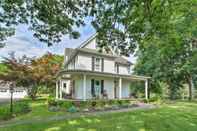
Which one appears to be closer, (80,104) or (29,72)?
(80,104)

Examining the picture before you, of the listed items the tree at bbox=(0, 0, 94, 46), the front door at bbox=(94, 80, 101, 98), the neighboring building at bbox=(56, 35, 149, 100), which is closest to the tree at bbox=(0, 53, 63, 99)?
the neighboring building at bbox=(56, 35, 149, 100)

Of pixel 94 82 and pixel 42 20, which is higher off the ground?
pixel 42 20

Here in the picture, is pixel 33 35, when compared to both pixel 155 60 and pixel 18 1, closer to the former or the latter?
pixel 18 1

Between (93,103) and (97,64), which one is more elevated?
(97,64)

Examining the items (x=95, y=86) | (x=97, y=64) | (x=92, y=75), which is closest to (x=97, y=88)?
(x=95, y=86)

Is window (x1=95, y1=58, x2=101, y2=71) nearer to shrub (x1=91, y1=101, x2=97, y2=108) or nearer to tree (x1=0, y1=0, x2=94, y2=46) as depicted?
shrub (x1=91, y1=101, x2=97, y2=108)

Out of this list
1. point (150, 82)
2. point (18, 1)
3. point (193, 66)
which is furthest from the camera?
point (150, 82)

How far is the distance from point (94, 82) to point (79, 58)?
316cm

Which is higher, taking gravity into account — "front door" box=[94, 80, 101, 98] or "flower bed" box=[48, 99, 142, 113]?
"front door" box=[94, 80, 101, 98]

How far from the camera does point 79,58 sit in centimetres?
2475

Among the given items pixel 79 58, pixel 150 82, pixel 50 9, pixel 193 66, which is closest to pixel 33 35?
pixel 50 9

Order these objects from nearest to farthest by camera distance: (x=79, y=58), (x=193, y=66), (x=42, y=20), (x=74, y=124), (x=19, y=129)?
(x=42, y=20)
(x=19, y=129)
(x=74, y=124)
(x=79, y=58)
(x=193, y=66)

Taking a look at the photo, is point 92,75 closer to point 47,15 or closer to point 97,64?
point 97,64

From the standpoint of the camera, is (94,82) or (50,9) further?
(94,82)
